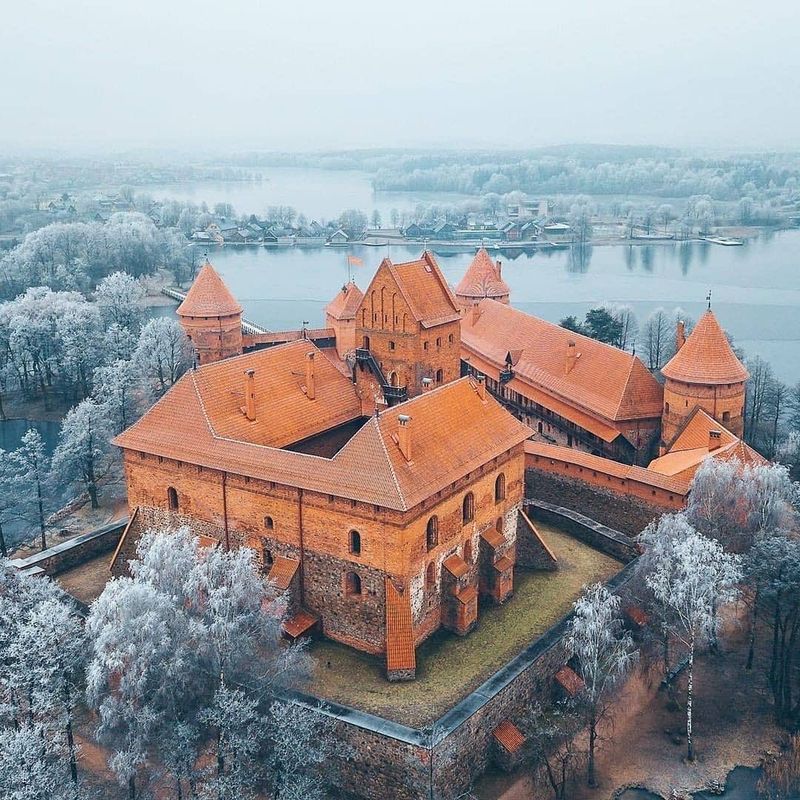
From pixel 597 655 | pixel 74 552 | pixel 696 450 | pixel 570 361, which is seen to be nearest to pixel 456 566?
pixel 597 655

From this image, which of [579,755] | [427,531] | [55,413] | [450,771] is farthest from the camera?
[55,413]

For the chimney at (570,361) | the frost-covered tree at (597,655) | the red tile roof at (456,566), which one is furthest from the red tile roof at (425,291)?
the frost-covered tree at (597,655)

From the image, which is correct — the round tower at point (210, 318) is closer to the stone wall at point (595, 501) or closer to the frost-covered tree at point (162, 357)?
the frost-covered tree at point (162, 357)

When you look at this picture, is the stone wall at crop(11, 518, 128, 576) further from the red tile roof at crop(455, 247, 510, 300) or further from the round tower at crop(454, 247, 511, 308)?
the red tile roof at crop(455, 247, 510, 300)

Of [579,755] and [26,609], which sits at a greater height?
[26,609]

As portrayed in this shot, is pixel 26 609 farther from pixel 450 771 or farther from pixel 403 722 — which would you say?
pixel 450 771

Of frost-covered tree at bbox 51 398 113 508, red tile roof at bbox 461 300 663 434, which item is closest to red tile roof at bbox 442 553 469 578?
red tile roof at bbox 461 300 663 434

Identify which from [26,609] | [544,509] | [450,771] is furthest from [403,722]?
[544,509]
